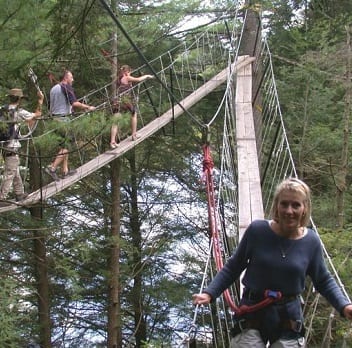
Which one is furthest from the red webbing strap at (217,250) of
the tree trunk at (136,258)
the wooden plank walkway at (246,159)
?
the tree trunk at (136,258)

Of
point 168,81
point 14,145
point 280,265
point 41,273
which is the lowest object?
point 41,273

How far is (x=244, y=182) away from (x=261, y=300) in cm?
208

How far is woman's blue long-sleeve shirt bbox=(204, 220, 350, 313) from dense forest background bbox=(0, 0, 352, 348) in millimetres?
2267

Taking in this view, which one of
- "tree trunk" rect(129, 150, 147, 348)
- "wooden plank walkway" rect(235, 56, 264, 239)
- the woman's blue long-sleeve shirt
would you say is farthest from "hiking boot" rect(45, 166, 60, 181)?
"tree trunk" rect(129, 150, 147, 348)

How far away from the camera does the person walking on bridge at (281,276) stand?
132 centimetres

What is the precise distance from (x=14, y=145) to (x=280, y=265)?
2330mm

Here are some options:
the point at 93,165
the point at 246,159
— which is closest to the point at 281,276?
the point at 246,159

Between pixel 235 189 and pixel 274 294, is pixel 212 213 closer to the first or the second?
pixel 235 189

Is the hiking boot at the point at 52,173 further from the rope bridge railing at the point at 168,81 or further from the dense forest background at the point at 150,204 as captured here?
the rope bridge railing at the point at 168,81

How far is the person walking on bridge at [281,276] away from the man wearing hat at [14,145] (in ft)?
6.74

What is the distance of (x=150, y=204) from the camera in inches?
312

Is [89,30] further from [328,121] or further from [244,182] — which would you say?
[328,121]

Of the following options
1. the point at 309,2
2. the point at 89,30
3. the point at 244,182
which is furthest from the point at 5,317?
the point at 309,2

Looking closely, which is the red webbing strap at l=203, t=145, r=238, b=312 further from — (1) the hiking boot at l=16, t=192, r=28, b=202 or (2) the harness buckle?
(1) the hiking boot at l=16, t=192, r=28, b=202
